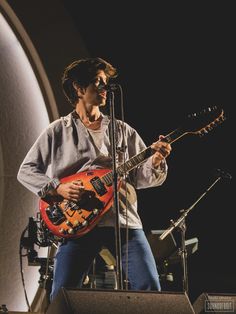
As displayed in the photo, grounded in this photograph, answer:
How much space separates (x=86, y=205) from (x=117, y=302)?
916 millimetres

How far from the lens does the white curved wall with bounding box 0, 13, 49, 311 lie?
16.9 ft

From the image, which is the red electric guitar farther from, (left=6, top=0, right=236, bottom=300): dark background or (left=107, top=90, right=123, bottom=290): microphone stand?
(left=6, top=0, right=236, bottom=300): dark background

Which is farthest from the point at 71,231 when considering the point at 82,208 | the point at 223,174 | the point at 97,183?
the point at 223,174

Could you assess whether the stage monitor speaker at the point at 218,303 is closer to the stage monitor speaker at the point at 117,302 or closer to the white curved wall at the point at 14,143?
the stage monitor speaker at the point at 117,302

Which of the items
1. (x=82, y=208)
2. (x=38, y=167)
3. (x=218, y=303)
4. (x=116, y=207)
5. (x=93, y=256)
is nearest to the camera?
(x=218, y=303)

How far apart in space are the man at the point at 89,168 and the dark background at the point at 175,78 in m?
1.83

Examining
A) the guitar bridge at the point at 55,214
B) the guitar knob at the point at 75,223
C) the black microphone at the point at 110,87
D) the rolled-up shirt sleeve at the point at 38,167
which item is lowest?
the guitar knob at the point at 75,223

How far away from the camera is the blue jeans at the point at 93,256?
3.15 metres

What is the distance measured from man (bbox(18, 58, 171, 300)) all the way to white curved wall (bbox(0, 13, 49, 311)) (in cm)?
158

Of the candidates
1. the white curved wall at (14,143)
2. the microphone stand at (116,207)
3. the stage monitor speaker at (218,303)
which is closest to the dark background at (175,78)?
the white curved wall at (14,143)

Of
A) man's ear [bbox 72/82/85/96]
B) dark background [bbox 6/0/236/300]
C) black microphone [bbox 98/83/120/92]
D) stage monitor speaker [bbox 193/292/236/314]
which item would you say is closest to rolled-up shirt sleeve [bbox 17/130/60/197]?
man's ear [bbox 72/82/85/96]

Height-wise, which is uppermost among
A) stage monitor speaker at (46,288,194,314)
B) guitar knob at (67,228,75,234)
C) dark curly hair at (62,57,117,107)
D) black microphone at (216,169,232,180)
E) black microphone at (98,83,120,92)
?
dark curly hair at (62,57,117,107)

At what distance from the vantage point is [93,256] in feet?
10.7

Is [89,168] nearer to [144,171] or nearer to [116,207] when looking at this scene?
[144,171]
